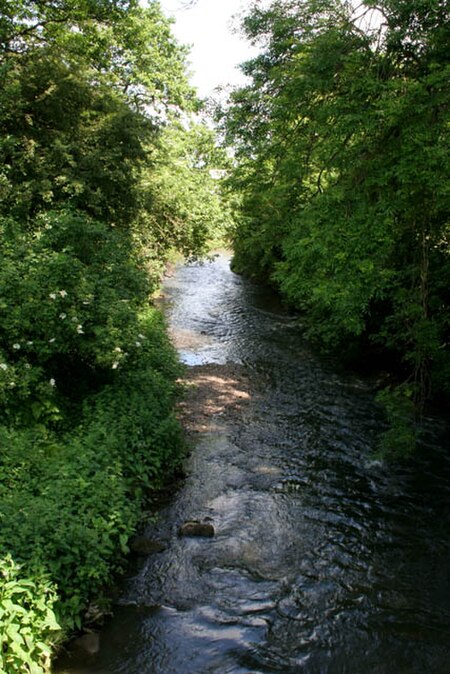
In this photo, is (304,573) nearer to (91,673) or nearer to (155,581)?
(155,581)

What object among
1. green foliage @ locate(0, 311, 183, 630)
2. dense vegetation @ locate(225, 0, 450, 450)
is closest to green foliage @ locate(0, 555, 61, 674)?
green foliage @ locate(0, 311, 183, 630)

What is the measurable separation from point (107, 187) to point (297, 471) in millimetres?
8471

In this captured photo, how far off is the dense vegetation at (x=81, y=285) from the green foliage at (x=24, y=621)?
17 mm

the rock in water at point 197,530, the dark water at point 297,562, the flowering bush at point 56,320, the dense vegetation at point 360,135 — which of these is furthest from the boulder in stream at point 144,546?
the dense vegetation at point 360,135

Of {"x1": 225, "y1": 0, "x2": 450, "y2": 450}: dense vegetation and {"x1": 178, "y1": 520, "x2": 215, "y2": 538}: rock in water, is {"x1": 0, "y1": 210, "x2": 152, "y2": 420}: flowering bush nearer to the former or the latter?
{"x1": 178, "y1": 520, "x2": 215, "y2": 538}: rock in water

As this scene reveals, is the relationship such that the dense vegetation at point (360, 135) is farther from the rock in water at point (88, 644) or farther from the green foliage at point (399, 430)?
the rock in water at point (88, 644)

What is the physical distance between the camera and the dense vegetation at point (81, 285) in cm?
507

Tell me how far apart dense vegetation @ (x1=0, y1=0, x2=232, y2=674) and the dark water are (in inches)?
31.7

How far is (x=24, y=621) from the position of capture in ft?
13.8

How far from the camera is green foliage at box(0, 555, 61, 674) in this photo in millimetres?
3996

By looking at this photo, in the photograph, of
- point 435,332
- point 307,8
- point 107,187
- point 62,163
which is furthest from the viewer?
point 107,187

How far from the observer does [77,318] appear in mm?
7539

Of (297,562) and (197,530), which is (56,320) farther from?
(297,562)

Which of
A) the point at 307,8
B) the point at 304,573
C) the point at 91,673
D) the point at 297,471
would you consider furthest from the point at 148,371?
the point at 307,8
